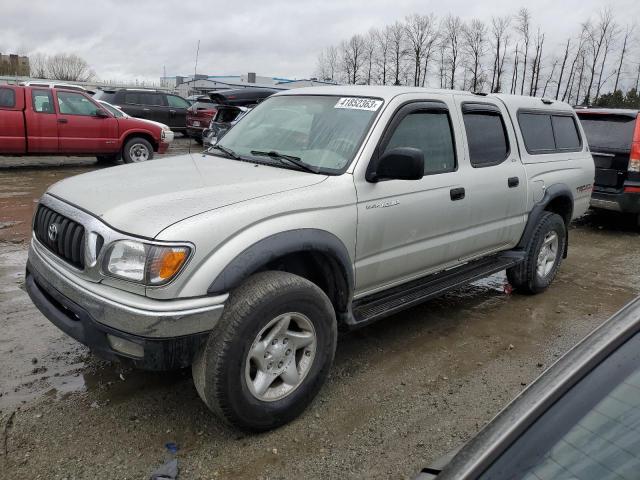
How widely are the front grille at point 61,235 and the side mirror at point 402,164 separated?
175cm

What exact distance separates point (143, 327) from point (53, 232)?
37.4 inches

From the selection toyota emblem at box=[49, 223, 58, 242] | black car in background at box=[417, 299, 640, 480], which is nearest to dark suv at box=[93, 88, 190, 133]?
toyota emblem at box=[49, 223, 58, 242]

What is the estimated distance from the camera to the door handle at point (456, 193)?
3912mm

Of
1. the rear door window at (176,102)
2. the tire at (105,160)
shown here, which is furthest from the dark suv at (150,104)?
the tire at (105,160)

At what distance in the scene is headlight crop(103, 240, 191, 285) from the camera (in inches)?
97.2

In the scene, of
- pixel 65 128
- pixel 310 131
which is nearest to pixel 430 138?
pixel 310 131

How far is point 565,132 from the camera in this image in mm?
5629

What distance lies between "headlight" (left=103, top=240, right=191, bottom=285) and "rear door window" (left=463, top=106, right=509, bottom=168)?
8.64ft

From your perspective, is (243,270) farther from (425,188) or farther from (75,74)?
(75,74)

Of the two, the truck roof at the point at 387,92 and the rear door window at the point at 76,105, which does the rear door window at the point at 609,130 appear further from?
the rear door window at the point at 76,105

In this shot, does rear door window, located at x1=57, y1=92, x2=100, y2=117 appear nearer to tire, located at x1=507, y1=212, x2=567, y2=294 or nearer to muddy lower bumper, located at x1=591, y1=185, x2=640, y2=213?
tire, located at x1=507, y1=212, x2=567, y2=294

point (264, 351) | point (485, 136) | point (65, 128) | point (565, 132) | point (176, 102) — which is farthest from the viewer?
point (176, 102)

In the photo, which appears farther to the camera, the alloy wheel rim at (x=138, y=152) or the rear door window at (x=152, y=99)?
the rear door window at (x=152, y=99)

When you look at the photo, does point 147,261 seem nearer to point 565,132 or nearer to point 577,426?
point 577,426
